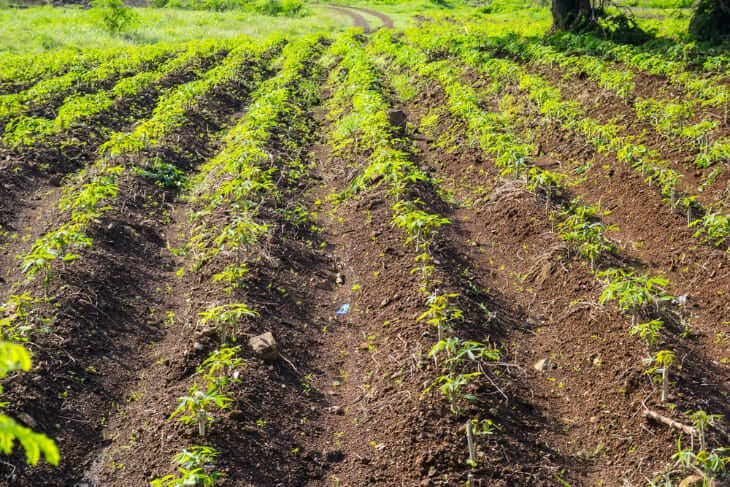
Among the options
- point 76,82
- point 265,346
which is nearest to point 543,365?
point 265,346

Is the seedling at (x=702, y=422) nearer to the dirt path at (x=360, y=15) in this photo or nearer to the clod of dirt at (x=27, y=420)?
the clod of dirt at (x=27, y=420)

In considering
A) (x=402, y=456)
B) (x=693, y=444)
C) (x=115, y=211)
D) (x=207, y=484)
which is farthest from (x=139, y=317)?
(x=693, y=444)

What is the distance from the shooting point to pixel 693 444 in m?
4.12

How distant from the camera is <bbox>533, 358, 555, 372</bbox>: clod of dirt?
17.8 feet

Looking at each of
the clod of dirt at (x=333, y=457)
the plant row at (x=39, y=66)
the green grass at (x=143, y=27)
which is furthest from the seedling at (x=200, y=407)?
the green grass at (x=143, y=27)

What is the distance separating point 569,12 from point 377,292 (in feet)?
52.3

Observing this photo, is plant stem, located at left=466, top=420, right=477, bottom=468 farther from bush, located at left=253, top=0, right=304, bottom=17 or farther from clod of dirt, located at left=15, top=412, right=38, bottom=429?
bush, located at left=253, top=0, right=304, bottom=17

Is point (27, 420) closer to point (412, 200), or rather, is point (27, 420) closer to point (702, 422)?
point (702, 422)

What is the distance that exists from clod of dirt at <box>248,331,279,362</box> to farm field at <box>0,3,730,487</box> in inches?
0.8

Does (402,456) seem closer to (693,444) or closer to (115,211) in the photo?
(693,444)

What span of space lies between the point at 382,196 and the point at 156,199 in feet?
11.9

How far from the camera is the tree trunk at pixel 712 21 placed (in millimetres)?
13891

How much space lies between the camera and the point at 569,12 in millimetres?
18641

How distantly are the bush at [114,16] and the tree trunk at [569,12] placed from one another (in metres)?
21.4
